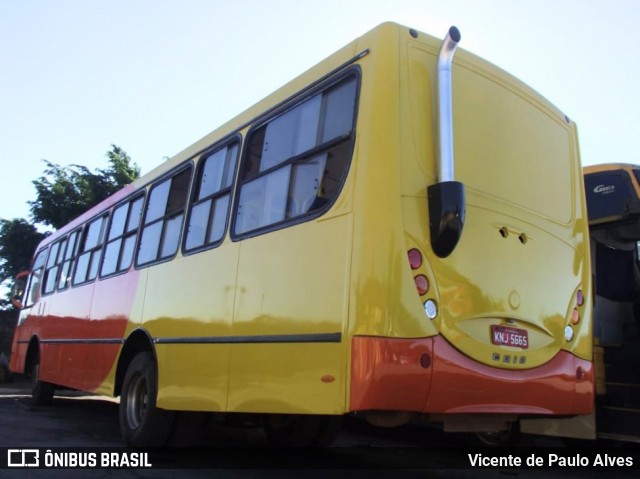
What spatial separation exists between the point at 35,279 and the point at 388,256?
10252 millimetres

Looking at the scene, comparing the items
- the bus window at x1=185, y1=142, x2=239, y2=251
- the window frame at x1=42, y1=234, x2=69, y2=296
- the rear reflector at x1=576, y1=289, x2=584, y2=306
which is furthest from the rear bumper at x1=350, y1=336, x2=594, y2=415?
the window frame at x1=42, y1=234, x2=69, y2=296

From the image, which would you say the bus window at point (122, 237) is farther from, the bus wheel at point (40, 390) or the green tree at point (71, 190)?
the green tree at point (71, 190)

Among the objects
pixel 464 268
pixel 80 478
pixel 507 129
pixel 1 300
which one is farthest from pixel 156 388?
pixel 1 300

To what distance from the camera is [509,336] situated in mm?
3660

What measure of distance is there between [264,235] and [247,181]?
62 cm

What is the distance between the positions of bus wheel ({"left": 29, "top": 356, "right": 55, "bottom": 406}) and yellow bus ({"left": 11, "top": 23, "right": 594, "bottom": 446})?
541cm

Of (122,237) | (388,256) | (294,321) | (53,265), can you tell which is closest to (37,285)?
(53,265)

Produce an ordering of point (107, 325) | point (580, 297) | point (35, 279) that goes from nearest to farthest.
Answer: point (580, 297), point (107, 325), point (35, 279)

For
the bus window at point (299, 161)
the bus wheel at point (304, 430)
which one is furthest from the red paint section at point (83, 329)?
the bus window at point (299, 161)

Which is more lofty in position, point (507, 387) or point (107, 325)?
point (107, 325)

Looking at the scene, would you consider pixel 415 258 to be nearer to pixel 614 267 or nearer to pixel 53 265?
pixel 614 267

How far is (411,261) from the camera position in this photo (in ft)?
11.0

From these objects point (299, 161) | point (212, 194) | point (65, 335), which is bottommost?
point (65, 335)

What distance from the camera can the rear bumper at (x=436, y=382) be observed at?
3.11 metres
